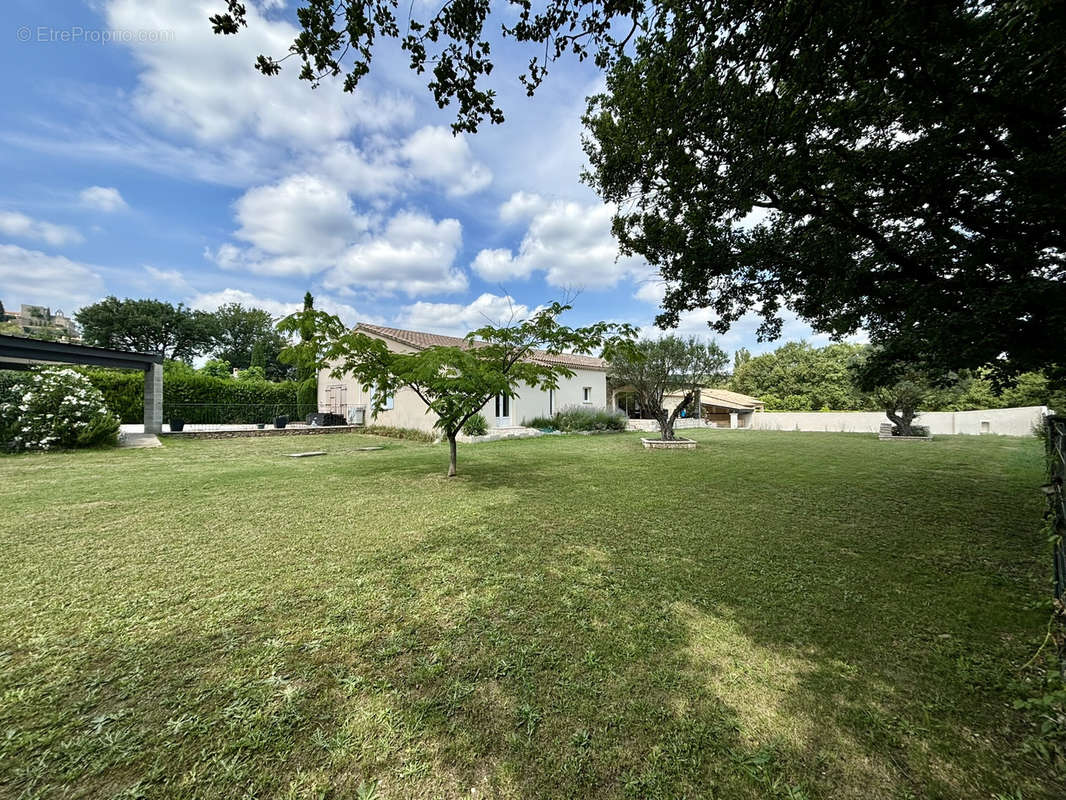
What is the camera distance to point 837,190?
5.31 m

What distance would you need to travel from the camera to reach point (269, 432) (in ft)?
57.5

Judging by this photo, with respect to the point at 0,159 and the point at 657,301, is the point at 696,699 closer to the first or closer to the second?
the point at 657,301

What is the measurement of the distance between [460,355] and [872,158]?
6624mm

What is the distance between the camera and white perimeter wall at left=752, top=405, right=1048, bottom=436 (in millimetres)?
18125

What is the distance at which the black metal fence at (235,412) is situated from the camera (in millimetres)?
19812

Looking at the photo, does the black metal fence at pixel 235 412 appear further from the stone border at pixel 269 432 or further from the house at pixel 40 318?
the house at pixel 40 318

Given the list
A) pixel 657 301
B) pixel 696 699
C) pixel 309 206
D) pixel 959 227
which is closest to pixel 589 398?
pixel 657 301

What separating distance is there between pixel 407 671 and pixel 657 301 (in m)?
8.59

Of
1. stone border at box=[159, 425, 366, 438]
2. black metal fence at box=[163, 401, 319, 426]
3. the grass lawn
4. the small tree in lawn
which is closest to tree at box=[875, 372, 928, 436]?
the small tree in lawn

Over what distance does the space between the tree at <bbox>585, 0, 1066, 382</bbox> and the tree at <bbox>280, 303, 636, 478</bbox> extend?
261 cm

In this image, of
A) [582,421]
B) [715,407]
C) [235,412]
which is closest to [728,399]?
[715,407]

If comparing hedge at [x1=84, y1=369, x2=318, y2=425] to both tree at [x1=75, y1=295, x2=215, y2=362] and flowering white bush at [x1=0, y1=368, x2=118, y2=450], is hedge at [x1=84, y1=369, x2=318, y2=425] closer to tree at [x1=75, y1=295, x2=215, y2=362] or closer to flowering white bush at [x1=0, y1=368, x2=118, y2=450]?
flowering white bush at [x1=0, y1=368, x2=118, y2=450]

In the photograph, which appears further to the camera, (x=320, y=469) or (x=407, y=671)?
(x=320, y=469)

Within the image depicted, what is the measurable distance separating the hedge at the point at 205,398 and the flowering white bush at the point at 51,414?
6158 mm
